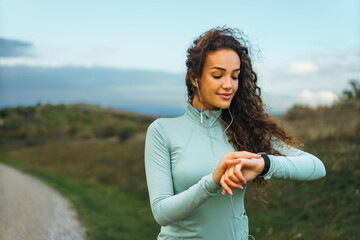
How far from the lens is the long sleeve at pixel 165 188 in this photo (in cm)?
203

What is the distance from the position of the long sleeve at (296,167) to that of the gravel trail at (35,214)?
721 centimetres

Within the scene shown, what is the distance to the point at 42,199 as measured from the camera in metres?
12.9

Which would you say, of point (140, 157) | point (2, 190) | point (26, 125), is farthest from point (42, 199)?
point (26, 125)

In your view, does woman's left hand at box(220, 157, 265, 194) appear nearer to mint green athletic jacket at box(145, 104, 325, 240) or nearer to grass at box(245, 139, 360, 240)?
mint green athletic jacket at box(145, 104, 325, 240)

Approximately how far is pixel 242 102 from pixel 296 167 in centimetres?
71

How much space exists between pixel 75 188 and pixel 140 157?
4158 millimetres

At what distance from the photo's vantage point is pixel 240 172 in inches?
77.5

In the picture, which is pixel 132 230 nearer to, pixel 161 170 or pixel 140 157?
pixel 161 170

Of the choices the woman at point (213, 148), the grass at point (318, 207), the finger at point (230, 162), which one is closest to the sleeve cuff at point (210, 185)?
the woman at point (213, 148)

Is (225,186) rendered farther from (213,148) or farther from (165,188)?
(213,148)

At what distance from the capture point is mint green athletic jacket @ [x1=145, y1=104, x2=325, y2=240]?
7.36 ft

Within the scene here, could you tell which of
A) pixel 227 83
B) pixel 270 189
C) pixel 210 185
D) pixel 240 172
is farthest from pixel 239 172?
pixel 270 189

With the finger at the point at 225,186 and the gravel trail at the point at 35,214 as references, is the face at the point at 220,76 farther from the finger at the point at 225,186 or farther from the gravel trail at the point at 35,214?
the gravel trail at the point at 35,214

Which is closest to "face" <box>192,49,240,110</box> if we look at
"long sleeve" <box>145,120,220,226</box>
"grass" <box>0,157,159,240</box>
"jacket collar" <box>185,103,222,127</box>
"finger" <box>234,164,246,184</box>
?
"jacket collar" <box>185,103,222,127</box>
